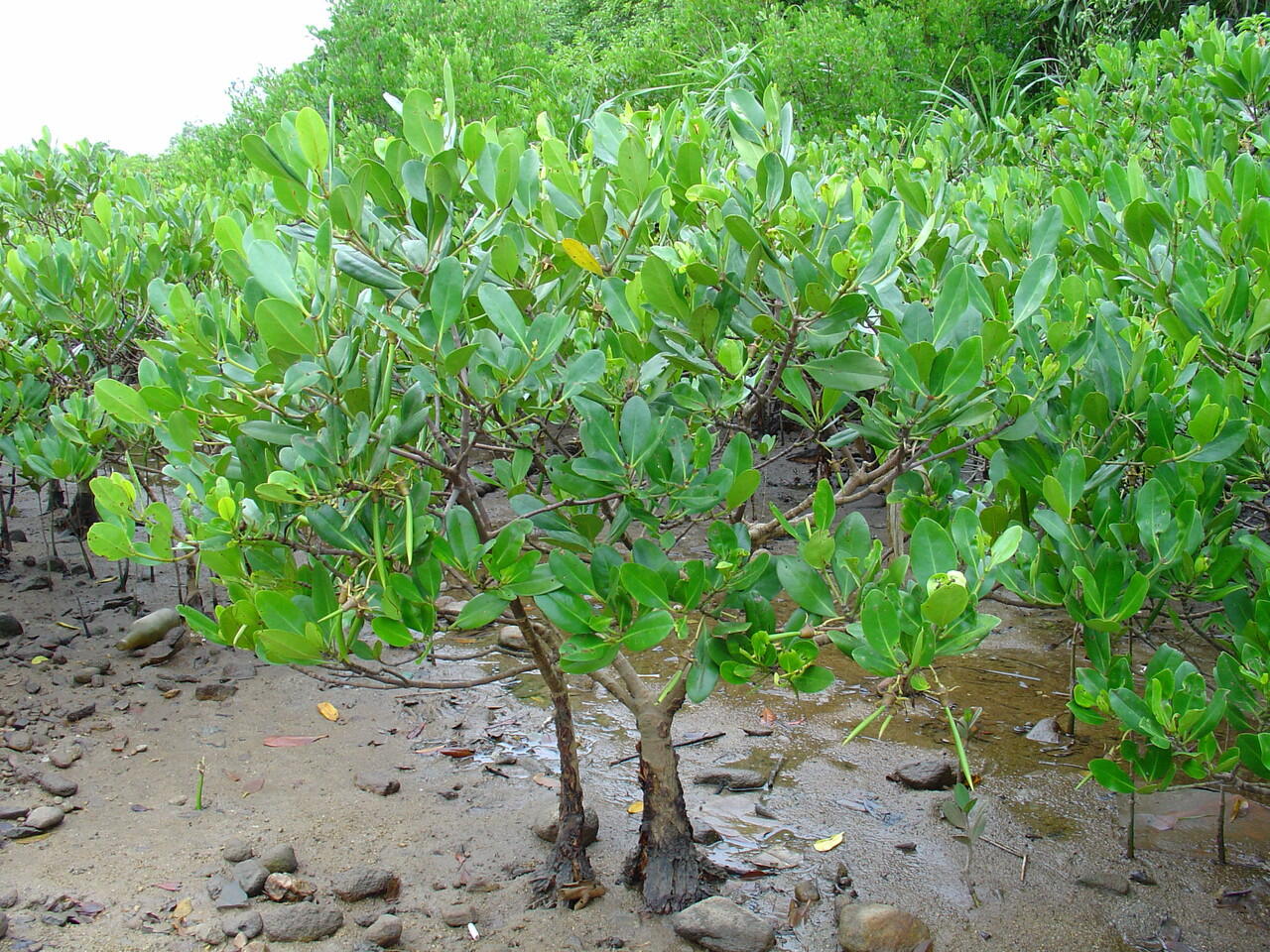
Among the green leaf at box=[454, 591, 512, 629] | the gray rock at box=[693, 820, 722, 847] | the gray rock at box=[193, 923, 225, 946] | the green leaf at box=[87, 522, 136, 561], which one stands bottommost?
the gray rock at box=[693, 820, 722, 847]

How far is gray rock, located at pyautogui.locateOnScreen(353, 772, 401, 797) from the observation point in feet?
11.0

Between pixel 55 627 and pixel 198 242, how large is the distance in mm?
1785

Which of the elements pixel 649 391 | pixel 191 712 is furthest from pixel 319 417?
pixel 191 712

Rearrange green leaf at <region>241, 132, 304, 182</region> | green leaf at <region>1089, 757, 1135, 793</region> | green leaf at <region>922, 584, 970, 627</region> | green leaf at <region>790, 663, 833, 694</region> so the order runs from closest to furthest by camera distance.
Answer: green leaf at <region>922, 584, 970, 627</region> → green leaf at <region>241, 132, 304, 182</region> → green leaf at <region>790, 663, 833, 694</region> → green leaf at <region>1089, 757, 1135, 793</region>

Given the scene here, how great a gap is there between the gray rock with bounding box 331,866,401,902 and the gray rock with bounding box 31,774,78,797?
1045 millimetres

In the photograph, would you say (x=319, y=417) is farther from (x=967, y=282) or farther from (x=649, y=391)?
(x=967, y=282)

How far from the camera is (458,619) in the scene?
1920 mm

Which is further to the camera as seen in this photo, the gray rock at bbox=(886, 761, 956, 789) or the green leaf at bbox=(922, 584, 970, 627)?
the gray rock at bbox=(886, 761, 956, 789)

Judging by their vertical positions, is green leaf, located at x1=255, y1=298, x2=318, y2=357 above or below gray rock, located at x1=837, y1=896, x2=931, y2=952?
above

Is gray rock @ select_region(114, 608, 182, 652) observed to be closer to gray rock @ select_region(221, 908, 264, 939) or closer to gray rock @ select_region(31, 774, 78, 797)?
gray rock @ select_region(31, 774, 78, 797)

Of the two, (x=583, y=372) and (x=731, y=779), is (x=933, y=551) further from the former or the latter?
(x=731, y=779)

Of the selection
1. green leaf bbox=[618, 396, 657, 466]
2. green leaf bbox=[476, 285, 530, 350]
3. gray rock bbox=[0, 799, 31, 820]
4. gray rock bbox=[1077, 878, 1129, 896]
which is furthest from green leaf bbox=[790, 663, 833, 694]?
gray rock bbox=[0, 799, 31, 820]

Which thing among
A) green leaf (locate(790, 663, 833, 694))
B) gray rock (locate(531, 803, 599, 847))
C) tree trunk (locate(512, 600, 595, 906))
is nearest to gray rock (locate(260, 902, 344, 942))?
tree trunk (locate(512, 600, 595, 906))

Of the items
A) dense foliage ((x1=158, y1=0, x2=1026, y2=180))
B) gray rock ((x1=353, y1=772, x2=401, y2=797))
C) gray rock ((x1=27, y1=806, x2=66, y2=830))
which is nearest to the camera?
gray rock ((x1=27, y1=806, x2=66, y2=830))
